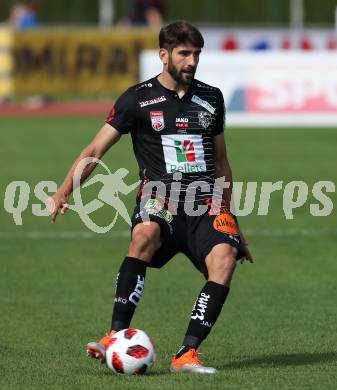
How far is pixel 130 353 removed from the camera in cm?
738

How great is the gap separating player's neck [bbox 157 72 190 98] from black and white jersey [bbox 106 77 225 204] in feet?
0.07

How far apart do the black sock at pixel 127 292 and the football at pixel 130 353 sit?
5.5 inches

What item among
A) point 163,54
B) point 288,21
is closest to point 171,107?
point 163,54

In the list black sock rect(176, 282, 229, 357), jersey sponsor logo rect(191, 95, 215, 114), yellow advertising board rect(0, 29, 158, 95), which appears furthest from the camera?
yellow advertising board rect(0, 29, 158, 95)

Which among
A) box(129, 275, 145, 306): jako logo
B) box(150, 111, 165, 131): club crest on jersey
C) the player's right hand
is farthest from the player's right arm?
box(129, 275, 145, 306): jako logo

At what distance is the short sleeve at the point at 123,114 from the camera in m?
7.82

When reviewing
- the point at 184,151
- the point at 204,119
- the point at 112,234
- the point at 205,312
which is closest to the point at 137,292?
the point at 205,312

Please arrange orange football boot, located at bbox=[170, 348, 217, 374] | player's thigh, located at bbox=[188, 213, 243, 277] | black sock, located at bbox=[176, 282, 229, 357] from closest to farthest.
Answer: orange football boot, located at bbox=[170, 348, 217, 374] < black sock, located at bbox=[176, 282, 229, 357] < player's thigh, located at bbox=[188, 213, 243, 277]

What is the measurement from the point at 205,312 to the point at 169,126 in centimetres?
121

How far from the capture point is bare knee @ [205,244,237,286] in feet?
25.0

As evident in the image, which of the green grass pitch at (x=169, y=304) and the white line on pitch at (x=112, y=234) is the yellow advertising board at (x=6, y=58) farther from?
the white line on pitch at (x=112, y=234)

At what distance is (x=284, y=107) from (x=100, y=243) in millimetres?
11391

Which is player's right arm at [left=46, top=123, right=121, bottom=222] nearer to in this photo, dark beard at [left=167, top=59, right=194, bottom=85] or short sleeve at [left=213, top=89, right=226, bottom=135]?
dark beard at [left=167, top=59, right=194, bottom=85]

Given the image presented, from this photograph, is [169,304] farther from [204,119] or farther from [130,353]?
[130,353]
